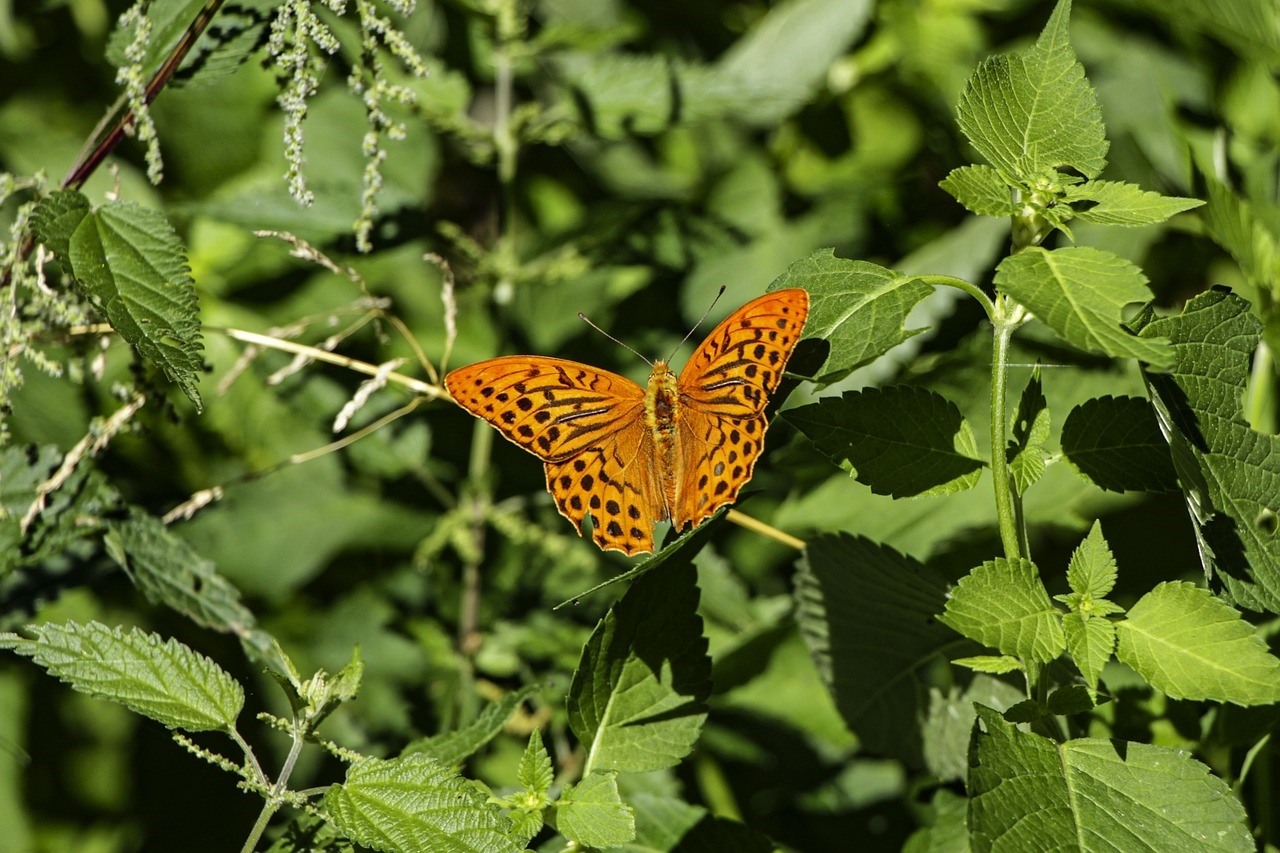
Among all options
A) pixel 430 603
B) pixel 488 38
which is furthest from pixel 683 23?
pixel 430 603

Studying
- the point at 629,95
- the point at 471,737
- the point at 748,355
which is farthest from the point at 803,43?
the point at 471,737

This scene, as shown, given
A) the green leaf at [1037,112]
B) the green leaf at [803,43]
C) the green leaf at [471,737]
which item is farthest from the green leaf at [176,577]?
the green leaf at [803,43]

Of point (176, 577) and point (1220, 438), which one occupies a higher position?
point (1220, 438)

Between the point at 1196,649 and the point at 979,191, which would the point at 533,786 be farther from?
the point at 979,191

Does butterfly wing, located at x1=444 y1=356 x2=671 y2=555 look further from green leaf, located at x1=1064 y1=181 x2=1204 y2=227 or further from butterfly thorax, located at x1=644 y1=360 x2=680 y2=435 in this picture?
green leaf, located at x1=1064 y1=181 x2=1204 y2=227

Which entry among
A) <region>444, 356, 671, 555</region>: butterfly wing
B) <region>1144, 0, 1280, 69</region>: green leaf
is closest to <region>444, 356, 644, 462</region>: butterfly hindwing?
<region>444, 356, 671, 555</region>: butterfly wing

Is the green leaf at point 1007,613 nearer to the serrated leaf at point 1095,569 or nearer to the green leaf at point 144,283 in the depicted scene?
the serrated leaf at point 1095,569
